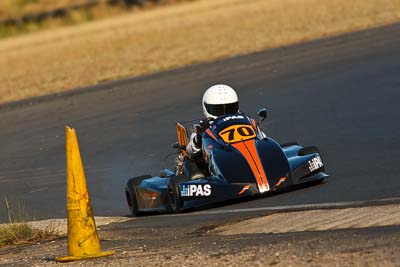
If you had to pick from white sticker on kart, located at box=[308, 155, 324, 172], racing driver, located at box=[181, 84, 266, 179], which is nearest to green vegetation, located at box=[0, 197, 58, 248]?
racing driver, located at box=[181, 84, 266, 179]

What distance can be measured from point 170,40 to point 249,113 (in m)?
13.7

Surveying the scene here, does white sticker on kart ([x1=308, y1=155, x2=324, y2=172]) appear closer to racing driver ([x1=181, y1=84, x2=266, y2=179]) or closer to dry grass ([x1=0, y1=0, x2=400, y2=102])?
racing driver ([x1=181, y1=84, x2=266, y2=179])

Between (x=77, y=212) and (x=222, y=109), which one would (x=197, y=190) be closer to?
(x=222, y=109)

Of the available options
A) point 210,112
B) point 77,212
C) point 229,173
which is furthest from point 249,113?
point 77,212

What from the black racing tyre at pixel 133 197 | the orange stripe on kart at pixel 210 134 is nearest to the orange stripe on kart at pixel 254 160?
the orange stripe on kart at pixel 210 134

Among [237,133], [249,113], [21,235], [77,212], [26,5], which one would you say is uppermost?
[26,5]

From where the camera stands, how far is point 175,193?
11188 mm

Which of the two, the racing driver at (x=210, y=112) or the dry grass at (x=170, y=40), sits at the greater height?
the dry grass at (x=170, y=40)

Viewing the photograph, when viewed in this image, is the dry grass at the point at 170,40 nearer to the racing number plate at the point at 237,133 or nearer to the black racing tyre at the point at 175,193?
the racing number plate at the point at 237,133

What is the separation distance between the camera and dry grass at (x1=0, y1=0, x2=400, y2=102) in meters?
26.3

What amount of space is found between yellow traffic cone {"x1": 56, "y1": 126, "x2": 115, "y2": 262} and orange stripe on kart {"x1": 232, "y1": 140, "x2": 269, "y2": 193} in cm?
284

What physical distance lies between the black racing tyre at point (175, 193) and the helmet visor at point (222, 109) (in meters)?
1.17

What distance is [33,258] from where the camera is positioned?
8742 millimetres

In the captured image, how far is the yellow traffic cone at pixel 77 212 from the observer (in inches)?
326
